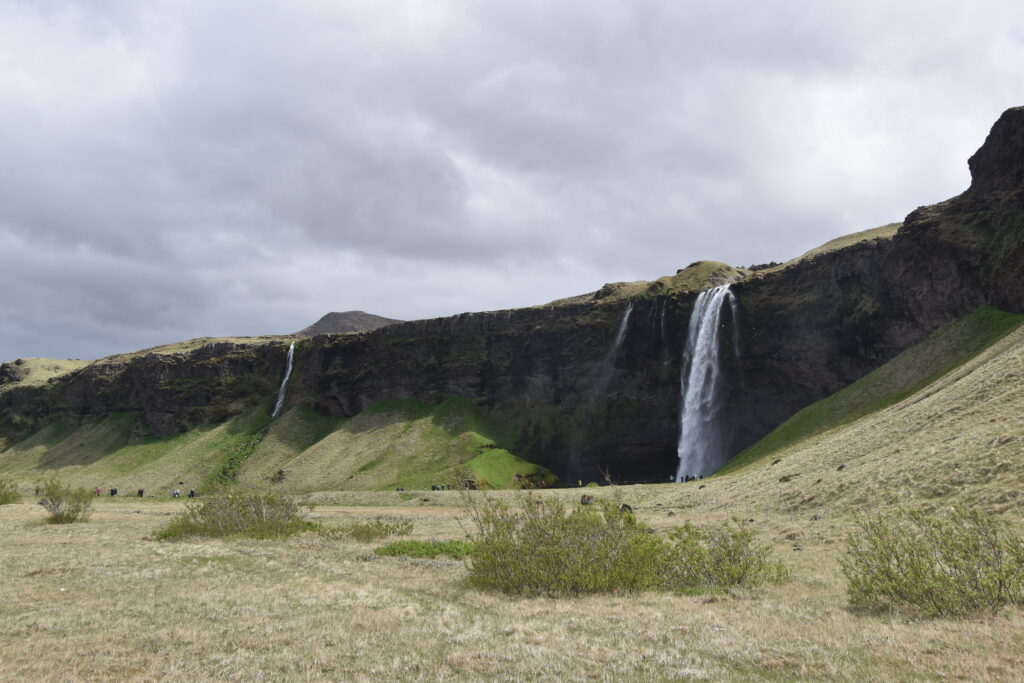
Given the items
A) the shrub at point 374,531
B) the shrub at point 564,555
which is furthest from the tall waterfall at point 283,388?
the shrub at point 564,555

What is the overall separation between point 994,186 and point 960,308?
12.4 meters

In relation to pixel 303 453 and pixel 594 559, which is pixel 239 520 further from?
pixel 303 453

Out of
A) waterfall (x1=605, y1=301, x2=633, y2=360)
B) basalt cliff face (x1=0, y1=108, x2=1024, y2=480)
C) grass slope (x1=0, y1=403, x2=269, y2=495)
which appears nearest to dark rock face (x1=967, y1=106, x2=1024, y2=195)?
basalt cliff face (x1=0, y1=108, x2=1024, y2=480)

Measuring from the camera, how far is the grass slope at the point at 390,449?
71375 mm

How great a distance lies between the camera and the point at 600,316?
80.5 m

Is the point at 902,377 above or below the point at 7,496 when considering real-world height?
above

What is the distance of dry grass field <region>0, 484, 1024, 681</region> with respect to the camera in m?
7.62

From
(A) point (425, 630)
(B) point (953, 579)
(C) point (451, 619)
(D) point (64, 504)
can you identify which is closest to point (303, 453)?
(D) point (64, 504)

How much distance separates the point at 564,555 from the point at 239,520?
16.8m

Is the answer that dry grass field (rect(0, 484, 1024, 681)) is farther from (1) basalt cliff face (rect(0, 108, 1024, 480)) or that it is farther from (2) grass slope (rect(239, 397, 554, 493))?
(2) grass slope (rect(239, 397, 554, 493))

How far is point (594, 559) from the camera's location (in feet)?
43.4

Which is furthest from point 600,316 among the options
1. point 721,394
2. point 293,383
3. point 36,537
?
point 36,537

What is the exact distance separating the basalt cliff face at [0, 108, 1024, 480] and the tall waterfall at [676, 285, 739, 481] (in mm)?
1529

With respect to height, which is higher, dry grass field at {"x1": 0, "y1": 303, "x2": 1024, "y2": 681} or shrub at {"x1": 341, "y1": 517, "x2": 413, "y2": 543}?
dry grass field at {"x1": 0, "y1": 303, "x2": 1024, "y2": 681}
